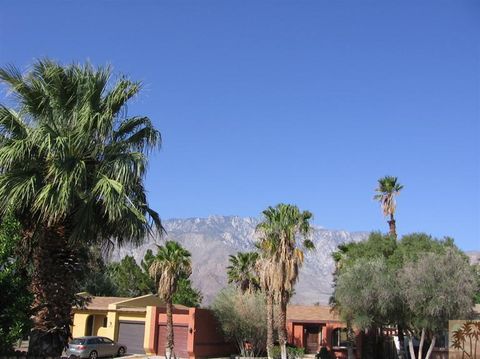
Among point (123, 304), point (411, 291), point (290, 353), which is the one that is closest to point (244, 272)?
point (123, 304)

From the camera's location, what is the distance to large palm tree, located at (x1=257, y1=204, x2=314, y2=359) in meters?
35.9

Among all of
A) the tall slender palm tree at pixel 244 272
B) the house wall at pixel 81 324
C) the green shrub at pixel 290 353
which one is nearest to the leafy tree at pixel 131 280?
the tall slender palm tree at pixel 244 272

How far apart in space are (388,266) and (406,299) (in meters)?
3.90

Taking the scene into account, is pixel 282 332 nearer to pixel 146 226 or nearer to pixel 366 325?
pixel 366 325

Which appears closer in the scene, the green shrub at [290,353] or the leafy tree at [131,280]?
the green shrub at [290,353]

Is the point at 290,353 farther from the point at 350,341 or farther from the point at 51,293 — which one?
the point at 51,293

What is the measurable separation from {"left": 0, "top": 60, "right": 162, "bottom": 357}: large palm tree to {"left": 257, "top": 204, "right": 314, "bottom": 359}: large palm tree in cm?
2123

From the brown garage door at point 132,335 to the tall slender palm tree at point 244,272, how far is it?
34.4 feet

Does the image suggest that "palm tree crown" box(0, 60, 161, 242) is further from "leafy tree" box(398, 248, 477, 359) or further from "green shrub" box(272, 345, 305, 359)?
"green shrub" box(272, 345, 305, 359)

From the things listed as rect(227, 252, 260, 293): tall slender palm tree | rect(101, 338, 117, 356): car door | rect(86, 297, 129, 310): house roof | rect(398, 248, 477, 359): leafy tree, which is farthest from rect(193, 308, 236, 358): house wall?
rect(398, 248, 477, 359): leafy tree

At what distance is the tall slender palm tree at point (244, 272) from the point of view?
52438mm

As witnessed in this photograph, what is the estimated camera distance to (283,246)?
118ft

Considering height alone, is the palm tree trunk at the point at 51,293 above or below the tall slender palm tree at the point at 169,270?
below

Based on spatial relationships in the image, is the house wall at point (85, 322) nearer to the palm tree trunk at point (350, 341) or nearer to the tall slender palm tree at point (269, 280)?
the tall slender palm tree at point (269, 280)
